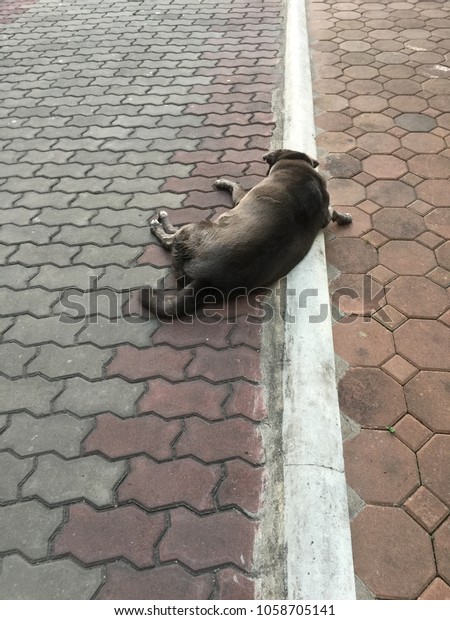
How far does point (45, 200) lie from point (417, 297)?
10.5ft

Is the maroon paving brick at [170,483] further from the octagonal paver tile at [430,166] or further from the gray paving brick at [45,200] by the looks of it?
the octagonal paver tile at [430,166]

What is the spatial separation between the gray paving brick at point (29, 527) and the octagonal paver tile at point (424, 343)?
2143 millimetres

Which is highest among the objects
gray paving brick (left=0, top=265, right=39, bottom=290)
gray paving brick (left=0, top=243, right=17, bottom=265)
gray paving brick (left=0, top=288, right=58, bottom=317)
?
gray paving brick (left=0, top=243, right=17, bottom=265)

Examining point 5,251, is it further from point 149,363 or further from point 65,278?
point 149,363

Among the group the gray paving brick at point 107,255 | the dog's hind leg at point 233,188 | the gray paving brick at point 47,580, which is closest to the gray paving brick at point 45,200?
the gray paving brick at point 107,255

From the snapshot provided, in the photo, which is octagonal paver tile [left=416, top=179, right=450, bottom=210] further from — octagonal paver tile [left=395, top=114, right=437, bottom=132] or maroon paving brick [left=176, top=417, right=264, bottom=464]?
maroon paving brick [left=176, top=417, right=264, bottom=464]

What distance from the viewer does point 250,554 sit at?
221 cm

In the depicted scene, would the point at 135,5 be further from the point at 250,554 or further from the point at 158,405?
the point at 250,554

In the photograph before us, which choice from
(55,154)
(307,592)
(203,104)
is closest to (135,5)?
(203,104)

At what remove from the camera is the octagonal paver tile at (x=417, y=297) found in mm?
3281

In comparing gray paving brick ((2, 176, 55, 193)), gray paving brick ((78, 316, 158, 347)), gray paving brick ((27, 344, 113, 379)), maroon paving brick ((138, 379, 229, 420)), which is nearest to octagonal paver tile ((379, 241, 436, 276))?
maroon paving brick ((138, 379, 229, 420))

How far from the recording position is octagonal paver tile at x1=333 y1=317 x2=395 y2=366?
3.04 m

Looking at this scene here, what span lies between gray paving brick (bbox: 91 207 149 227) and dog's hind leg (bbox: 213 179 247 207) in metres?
0.64

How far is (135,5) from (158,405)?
818cm
